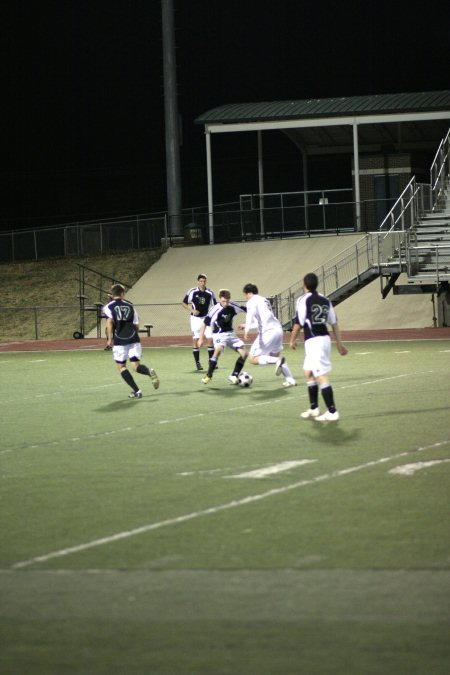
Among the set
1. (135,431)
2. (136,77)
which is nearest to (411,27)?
(136,77)

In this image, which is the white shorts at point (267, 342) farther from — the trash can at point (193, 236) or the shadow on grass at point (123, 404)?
the trash can at point (193, 236)

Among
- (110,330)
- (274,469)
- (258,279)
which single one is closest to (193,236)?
(258,279)

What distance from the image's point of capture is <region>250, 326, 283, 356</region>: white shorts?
1956 cm

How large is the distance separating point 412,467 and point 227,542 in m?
3.43

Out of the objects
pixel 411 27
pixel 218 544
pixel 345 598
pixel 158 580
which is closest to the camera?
pixel 345 598

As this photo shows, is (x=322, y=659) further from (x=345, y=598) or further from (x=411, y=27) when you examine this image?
(x=411, y=27)

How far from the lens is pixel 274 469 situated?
1144 centimetres

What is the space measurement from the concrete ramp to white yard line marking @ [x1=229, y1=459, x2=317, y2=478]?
26.7 m

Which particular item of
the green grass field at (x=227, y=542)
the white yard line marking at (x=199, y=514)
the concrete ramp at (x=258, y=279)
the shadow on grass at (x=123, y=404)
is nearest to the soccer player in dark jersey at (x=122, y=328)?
the shadow on grass at (x=123, y=404)

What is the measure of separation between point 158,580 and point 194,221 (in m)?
41.5

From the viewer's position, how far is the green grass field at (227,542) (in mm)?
5996

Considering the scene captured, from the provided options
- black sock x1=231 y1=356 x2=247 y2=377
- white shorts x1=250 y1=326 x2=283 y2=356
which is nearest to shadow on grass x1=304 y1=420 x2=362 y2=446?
white shorts x1=250 y1=326 x2=283 y2=356

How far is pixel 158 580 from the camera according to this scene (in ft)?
24.0

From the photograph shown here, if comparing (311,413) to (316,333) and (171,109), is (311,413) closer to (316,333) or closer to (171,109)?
(316,333)
